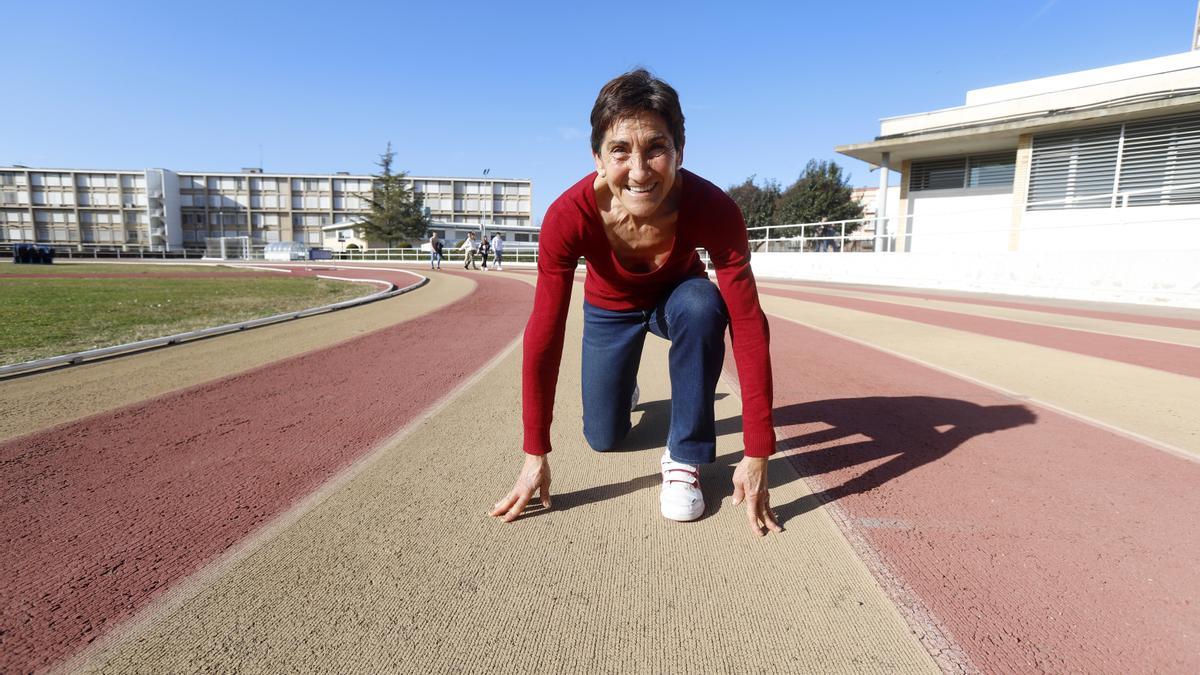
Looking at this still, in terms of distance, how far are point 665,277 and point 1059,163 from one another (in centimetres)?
2287

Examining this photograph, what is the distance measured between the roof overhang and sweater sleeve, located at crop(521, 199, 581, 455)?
21774 millimetres

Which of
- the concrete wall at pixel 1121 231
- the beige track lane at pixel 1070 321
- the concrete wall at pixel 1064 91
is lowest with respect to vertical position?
the beige track lane at pixel 1070 321

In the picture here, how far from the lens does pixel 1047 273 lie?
1373 centimetres

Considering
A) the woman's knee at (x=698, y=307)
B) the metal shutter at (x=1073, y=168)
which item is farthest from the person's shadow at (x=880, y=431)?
the metal shutter at (x=1073, y=168)

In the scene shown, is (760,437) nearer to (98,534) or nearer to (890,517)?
(890,517)

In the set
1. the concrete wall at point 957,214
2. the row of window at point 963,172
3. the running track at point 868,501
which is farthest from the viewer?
the row of window at point 963,172

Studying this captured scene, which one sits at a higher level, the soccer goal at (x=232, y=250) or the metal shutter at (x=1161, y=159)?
the metal shutter at (x=1161, y=159)

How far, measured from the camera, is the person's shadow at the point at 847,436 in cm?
239

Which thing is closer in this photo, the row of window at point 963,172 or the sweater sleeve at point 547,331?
the sweater sleeve at point 547,331

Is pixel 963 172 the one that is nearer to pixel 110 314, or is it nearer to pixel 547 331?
pixel 547 331

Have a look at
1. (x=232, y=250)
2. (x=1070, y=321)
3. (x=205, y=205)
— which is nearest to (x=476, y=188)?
(x=232, y=250)

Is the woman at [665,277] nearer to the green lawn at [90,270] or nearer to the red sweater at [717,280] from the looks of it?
the red sweater at [717,280]

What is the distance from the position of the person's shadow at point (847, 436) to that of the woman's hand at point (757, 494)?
0.10m

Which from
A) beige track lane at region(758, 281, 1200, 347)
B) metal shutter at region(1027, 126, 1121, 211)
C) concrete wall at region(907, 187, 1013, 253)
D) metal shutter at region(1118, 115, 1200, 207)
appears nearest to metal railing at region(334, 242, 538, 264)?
concrete wall at region(907, 187, 1013, 253)
